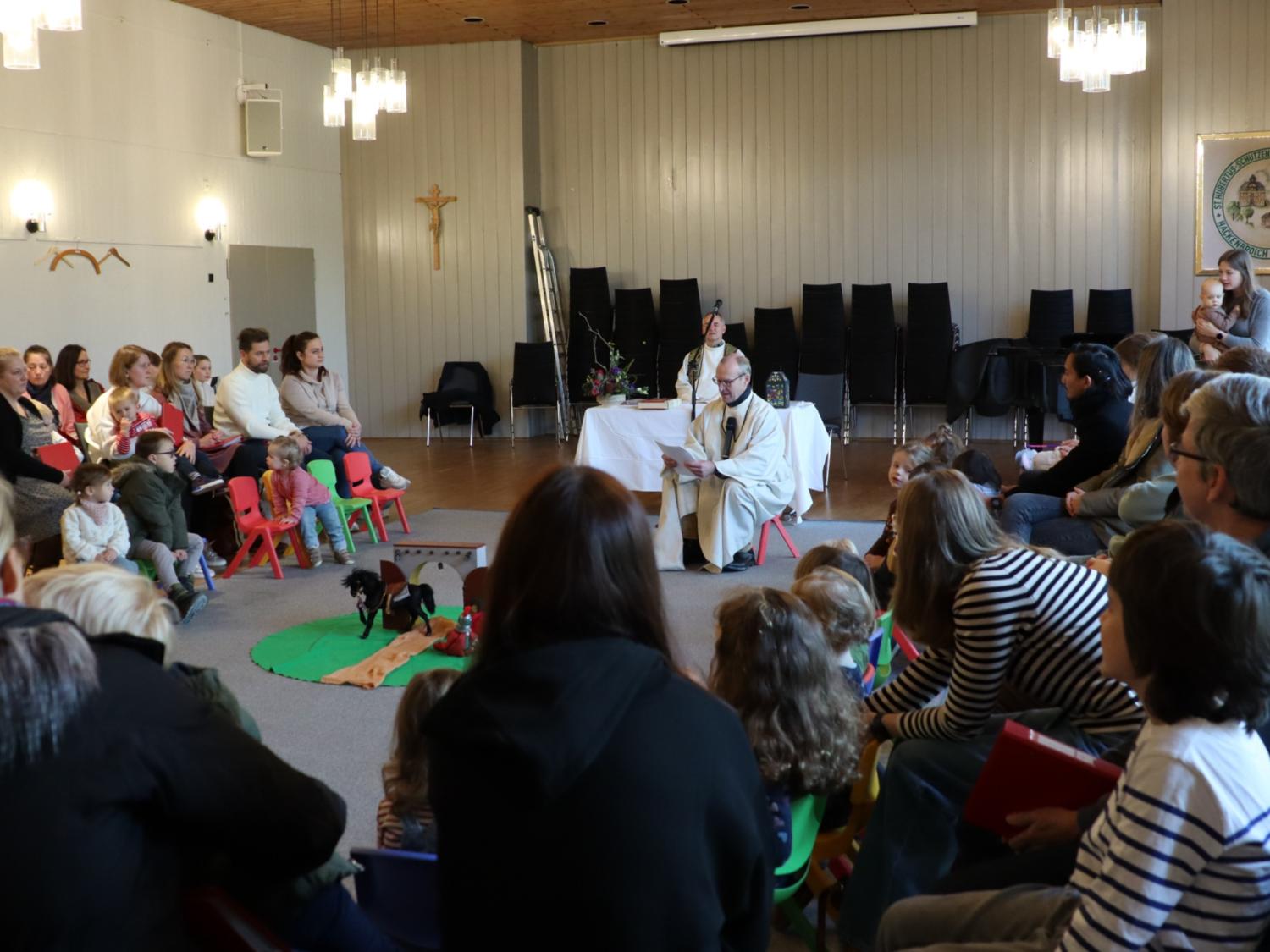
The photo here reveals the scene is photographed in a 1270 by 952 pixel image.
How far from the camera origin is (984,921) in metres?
1.86

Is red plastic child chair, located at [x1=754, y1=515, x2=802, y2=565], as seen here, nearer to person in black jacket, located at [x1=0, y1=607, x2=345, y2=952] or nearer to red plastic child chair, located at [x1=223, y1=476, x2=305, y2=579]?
red plastic child chair, located at [x1=223, y1=476, x2=305, y2=579]

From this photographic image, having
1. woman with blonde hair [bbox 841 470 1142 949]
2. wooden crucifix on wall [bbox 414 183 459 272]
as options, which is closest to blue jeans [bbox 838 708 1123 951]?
woman with blonde hair [bbox 841 470 1142 949]

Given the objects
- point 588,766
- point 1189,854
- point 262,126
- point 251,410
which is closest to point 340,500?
point 251,410

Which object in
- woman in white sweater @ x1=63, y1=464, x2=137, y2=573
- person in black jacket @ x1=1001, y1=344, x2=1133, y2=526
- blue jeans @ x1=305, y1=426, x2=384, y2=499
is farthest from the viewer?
blue jeans @ x1=305, y1=426, x2=384, y2=499

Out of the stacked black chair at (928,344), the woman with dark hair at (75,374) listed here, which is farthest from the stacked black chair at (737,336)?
the woman with dark hair at (75,374)

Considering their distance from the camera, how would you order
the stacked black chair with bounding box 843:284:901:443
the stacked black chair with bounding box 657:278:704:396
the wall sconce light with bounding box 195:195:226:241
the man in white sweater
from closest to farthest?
the man in white sweater, the wall sconce light with bounding box 195:195:226:241, the stacked black chair with bounding box 843:284:901:443, the stacked black chair with bounding box 657:278:704:396

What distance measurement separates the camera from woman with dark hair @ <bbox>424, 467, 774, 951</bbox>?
137 cm

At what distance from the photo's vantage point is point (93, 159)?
9977 millimetres

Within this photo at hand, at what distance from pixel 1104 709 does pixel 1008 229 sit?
393 inches

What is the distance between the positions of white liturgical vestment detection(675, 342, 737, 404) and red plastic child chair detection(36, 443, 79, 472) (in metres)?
3.74

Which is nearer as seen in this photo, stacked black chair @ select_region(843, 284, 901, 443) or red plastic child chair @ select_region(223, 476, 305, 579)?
red plastic child chair @ select_region(223, 476, 305, 579)

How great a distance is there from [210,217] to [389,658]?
7.40 m

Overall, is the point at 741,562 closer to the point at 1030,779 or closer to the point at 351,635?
the point at 351,635

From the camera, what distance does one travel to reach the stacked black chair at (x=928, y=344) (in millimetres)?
11688
